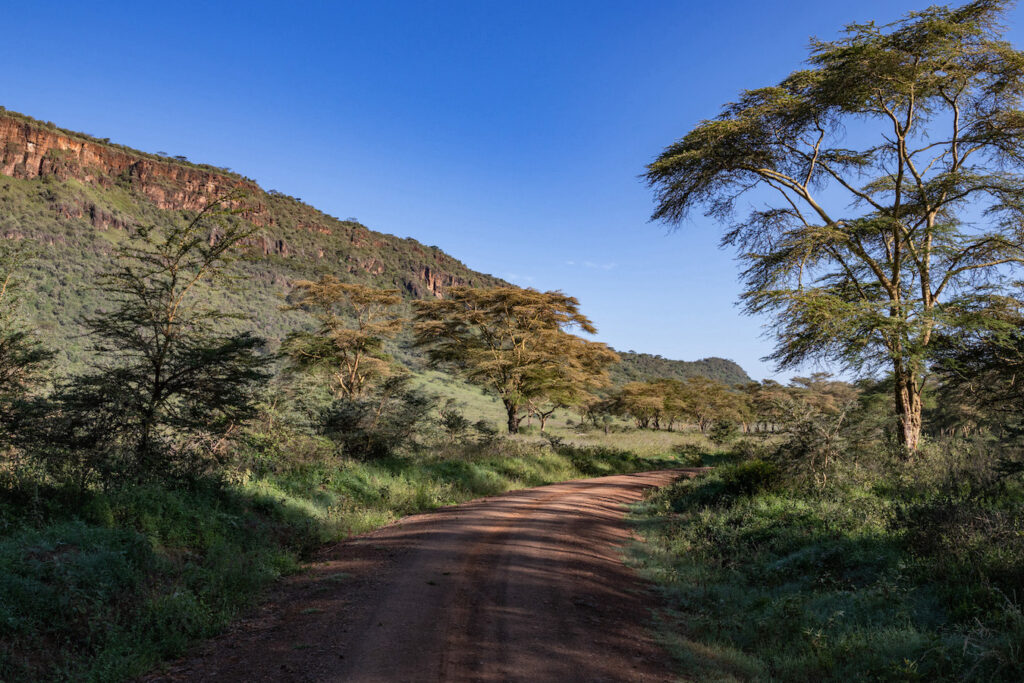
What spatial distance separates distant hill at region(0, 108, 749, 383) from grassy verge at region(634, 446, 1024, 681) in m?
9.25

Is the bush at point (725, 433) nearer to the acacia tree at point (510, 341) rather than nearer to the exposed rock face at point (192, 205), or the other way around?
the acacia tree at point (510, 341)

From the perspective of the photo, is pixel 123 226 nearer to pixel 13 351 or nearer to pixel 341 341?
pixel 341 341

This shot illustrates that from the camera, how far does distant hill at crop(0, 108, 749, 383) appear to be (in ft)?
155

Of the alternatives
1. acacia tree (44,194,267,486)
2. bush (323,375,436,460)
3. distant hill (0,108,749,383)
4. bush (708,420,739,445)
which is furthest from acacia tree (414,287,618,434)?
acacia tree (44,194,267,486)

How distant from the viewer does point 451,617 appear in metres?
5.74

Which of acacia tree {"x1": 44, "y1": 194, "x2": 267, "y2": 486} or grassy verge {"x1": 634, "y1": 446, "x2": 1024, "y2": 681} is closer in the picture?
grassy verge {"x1": 634, "y1": 446, "x2": 1024, "y2": 681}

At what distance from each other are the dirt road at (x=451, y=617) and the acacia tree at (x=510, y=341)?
17844 mm

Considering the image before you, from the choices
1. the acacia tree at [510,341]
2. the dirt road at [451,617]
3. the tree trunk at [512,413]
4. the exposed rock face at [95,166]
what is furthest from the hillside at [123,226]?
the tree trunk at [512,413]

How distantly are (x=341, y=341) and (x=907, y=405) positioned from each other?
985 inches

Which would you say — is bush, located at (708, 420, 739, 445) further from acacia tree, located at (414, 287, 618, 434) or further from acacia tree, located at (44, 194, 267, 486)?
acacia tree, located at (44, 194, 267, 486)

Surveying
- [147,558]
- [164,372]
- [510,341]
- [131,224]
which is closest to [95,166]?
[131,224]

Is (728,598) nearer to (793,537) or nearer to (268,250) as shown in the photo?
(793,537)

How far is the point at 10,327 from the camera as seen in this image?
31.4 ft

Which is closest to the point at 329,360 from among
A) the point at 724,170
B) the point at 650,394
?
the point at 724,170
